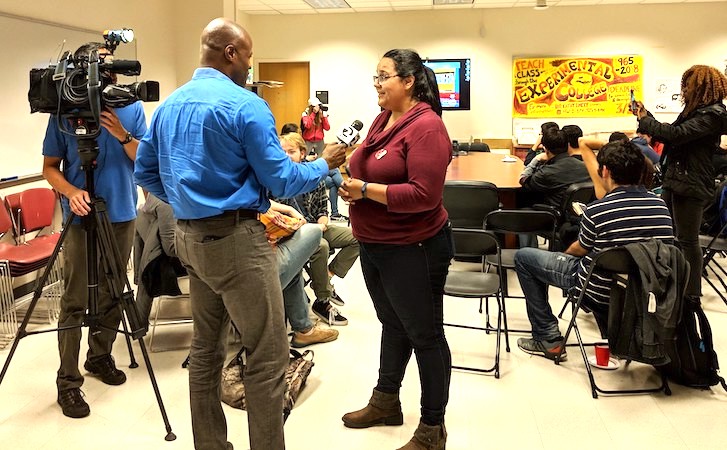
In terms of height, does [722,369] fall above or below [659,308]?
below

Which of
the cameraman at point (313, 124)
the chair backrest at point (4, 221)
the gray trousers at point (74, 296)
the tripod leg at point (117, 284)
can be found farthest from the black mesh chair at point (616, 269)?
the cameraman at point (313, 124)

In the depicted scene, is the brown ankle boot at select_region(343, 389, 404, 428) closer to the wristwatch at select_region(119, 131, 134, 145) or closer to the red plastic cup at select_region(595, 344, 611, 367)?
the red plastic cup at select_region(595, 344, 611, 367)

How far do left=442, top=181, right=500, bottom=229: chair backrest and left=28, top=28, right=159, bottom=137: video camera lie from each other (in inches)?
83.0

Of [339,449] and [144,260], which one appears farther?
[144,260]

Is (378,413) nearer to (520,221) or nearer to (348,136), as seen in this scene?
(348,136)

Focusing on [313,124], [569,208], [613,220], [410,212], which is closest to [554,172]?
[569,208]

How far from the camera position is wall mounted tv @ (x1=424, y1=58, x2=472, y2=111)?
949 cm

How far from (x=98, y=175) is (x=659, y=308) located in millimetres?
2449

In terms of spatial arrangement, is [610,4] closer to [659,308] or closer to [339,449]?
[659,308]

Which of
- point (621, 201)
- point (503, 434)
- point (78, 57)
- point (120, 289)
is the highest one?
point (78, 57)

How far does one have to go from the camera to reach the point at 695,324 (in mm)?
2697

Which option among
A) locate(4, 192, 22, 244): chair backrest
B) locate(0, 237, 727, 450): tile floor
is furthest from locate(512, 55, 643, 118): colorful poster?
locate(4, 192, 22, 244): chair backrest

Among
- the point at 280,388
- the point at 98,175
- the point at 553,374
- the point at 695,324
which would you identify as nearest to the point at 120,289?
the point at 98,175

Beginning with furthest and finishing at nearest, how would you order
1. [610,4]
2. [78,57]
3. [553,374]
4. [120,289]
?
[610,4]
[553,374]
[120,289]
[78,57]
